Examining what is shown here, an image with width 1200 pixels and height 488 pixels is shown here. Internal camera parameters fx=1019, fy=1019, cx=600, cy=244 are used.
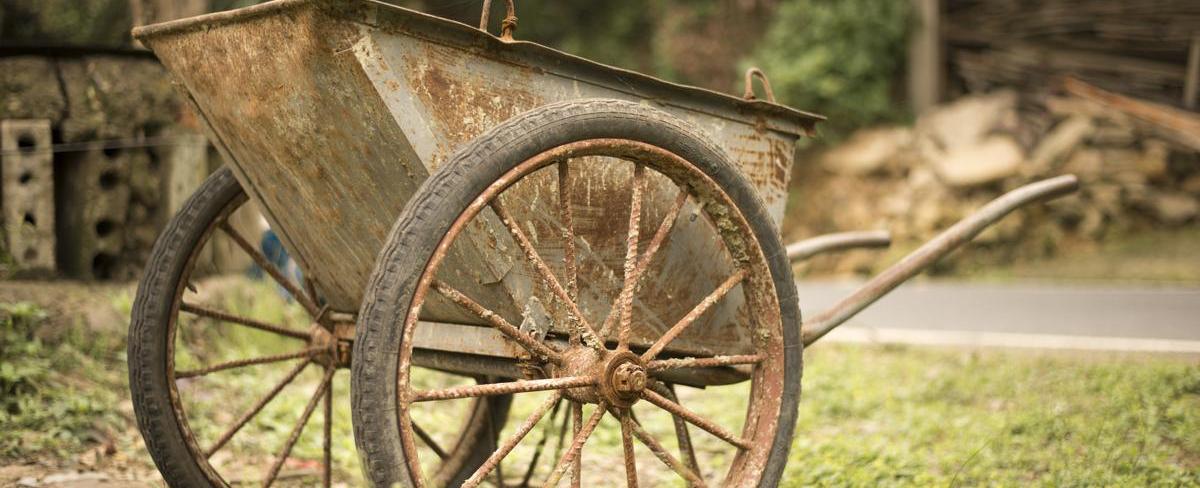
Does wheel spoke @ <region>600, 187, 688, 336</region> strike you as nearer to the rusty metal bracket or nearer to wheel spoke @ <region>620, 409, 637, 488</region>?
wheel spoke @ <region>620, 409, 637, 488</region>

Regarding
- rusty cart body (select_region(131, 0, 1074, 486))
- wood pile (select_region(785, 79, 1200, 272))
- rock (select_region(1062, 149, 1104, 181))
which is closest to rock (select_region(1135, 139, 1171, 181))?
wood pile (select_region(785, 79, 1200, 272))

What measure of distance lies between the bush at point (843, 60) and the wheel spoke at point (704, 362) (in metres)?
7.18

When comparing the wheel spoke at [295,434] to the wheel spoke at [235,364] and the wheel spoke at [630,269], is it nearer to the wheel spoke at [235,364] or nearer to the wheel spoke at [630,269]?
the wheel spoke at [235,364]

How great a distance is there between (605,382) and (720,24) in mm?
8634

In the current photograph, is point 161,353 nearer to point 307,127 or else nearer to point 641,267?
point 307,127

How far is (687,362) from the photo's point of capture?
2.17 meters

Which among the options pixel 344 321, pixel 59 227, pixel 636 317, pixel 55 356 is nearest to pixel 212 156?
pixel 59 227

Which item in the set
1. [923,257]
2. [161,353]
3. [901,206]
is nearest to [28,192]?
[161,353]

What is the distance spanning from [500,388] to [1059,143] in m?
7.38

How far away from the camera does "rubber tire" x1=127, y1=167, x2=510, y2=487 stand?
236 centimetres

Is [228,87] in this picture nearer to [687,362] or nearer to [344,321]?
[344,321]

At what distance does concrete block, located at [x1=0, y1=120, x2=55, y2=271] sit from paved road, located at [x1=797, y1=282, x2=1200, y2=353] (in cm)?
415

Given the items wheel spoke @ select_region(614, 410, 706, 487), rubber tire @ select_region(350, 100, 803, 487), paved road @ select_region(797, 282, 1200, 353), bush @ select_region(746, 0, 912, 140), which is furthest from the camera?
bush @ select_region(746, 0, 912, 140)

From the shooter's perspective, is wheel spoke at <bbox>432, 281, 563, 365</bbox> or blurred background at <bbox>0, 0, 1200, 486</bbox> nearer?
wheel spoke at <bbox>432, 281, 563, 365</bbox>
